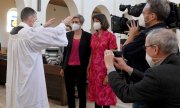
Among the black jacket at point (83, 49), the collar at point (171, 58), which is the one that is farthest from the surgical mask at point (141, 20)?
the black jacket at point (83, 49)

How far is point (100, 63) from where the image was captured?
163 inches

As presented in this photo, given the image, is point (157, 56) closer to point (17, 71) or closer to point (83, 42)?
point (17, 71)

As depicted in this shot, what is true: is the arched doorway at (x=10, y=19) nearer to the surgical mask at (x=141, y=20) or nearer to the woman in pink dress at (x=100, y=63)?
the woman in pink dress at (x=100, y=63)

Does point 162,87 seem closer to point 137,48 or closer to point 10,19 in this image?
point 137,48

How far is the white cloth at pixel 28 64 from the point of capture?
3385 millimetres

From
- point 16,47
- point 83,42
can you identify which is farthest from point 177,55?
point 83,42

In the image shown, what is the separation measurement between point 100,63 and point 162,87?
7.92 feet

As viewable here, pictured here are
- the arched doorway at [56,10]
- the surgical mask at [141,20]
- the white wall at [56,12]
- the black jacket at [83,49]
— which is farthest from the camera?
the white wall at [56,12]

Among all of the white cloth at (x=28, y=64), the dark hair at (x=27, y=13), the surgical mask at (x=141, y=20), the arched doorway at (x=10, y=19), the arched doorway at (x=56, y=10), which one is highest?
the arched doorway at (x=56, y=10)

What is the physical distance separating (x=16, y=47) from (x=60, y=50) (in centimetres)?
253

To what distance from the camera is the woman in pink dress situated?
4.07 metres

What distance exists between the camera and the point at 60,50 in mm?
5980

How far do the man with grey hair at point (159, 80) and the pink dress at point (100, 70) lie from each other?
2.08 m

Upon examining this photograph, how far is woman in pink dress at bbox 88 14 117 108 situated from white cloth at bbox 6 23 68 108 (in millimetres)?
700
